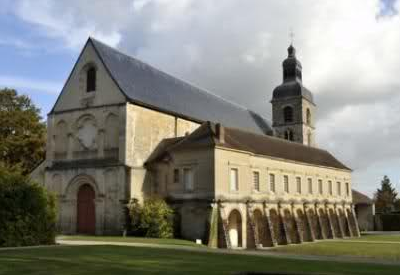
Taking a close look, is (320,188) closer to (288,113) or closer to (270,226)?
(270,226)

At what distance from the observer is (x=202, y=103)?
4319 centimetres

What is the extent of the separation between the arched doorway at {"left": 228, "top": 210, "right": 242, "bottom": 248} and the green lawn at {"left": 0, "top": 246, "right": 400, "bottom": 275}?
52.5ft

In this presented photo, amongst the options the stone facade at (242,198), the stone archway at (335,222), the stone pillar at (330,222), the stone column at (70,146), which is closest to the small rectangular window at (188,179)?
the stone facade at (242,198)

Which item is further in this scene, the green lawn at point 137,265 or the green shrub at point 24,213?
the green shrub at point 24,213

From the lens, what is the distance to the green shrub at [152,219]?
29594 mm

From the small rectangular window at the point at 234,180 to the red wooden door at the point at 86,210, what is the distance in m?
9.34

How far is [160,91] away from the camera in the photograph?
1467 inches

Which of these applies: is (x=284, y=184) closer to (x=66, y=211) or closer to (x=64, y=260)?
(x=66, y=211)

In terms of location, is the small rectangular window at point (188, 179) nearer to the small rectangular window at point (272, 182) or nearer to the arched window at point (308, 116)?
the small rectangular window at point (272, 182)

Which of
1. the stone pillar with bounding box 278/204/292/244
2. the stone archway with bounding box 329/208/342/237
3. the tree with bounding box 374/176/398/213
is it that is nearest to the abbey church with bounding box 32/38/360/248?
the stone pillar with bounding box 278/204/292/244

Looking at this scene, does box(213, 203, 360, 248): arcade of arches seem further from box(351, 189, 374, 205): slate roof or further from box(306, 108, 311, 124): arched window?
box(306, 108, 311, 124): arched window

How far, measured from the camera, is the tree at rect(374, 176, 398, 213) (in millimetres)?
79050

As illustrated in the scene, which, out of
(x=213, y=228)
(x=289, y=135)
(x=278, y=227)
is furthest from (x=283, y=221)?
(x=289, y=135)

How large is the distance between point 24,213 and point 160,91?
18330 mm
